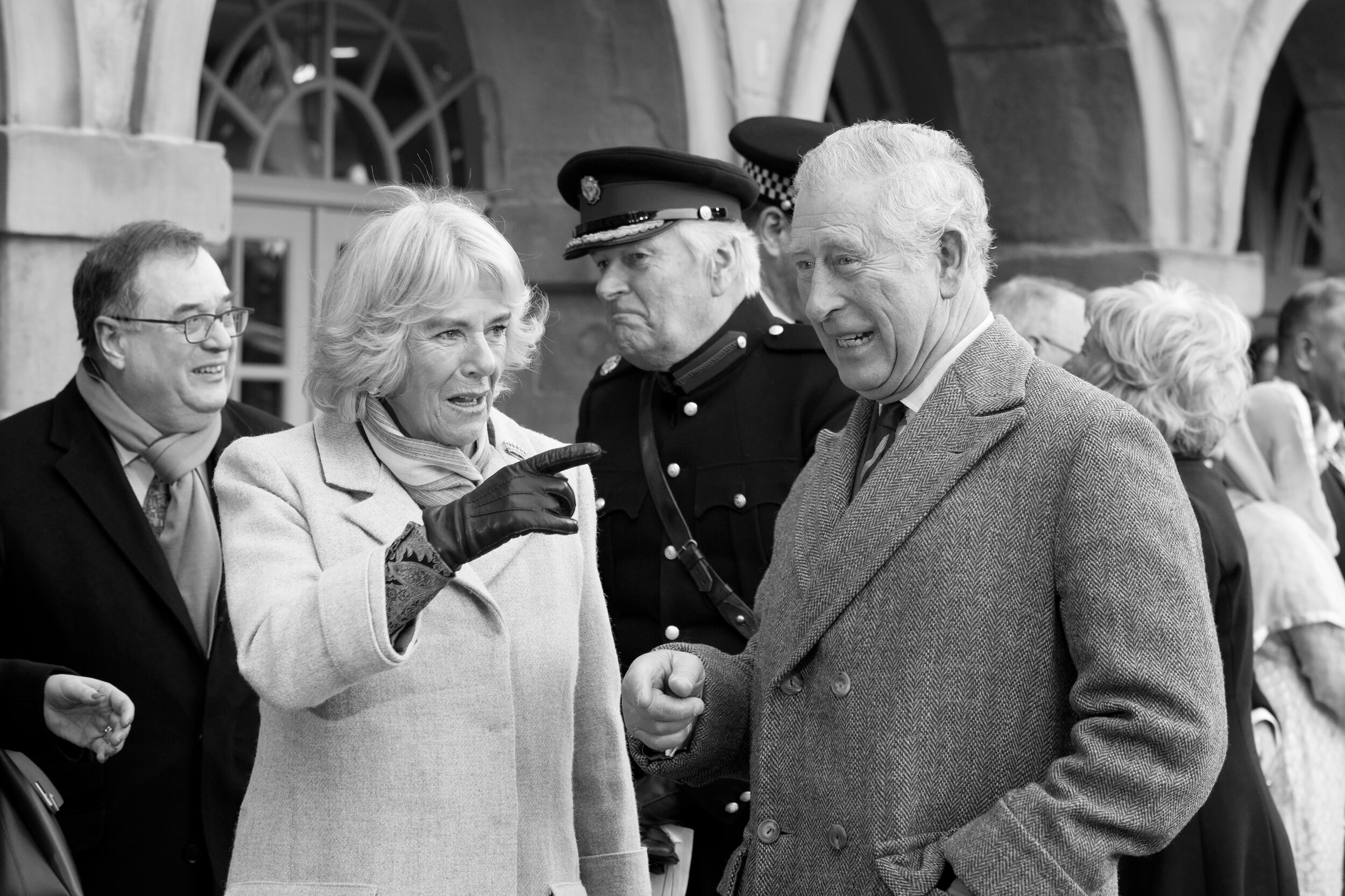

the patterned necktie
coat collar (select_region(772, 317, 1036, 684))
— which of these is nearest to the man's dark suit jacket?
the patterned necktie

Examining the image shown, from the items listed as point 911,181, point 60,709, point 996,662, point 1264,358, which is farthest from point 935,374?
point 1264,358

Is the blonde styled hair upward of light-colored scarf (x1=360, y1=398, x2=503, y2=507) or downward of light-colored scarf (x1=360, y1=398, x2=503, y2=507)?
upward

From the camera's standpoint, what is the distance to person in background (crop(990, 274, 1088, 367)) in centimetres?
409

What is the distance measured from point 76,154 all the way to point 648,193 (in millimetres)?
1380

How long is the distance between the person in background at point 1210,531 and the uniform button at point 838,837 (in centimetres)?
119

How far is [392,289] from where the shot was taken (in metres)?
2.21

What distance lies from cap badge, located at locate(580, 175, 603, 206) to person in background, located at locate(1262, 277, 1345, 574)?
255 cm

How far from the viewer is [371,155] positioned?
19.5ft

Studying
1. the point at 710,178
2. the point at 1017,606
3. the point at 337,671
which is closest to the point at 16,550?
the point at 337,671

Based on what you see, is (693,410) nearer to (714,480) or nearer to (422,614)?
(714,480)

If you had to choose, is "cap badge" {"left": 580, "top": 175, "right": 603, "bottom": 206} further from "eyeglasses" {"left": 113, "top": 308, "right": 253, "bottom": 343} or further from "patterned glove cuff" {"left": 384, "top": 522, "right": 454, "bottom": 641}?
"patterned glove cuff" {"left": 384, "top": 522, "right": 454, "bottom": 641}

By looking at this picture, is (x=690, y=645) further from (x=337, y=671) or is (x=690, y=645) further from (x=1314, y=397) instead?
(x=1314, y=397)

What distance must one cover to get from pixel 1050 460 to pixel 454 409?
801mm

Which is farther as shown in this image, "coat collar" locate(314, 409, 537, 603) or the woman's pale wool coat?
"coat collar" locate(314, 409, 537, 603)
